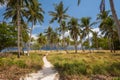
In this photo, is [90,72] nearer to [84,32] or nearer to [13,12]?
[13,12]

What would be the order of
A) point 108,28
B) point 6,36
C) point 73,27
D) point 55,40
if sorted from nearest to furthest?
1. point 6,36
2. point 108,28
3. point 73,27
4. point 55,40

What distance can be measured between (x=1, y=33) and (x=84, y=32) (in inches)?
1107

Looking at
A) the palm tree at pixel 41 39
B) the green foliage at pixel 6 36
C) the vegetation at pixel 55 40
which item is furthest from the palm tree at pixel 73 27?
the palm tree at pixel 41 39

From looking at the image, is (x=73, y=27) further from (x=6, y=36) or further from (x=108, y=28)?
(x=6, y=36)

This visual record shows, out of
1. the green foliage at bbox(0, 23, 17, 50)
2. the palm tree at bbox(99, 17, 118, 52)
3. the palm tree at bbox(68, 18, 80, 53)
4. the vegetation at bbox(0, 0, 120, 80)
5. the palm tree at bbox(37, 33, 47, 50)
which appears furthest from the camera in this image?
the palm tree at bbox(37, 33, 47, 50)

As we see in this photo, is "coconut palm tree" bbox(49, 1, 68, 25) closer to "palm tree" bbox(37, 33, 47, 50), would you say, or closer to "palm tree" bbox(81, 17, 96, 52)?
"palm tree" bbox(81, 17, 96, 52)

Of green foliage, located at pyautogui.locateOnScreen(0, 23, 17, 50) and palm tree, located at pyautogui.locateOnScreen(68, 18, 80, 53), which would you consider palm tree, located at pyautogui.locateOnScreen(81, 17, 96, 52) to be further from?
green foliage, located at pyautogui.locateOnScreen(0, 23, 17, 50)

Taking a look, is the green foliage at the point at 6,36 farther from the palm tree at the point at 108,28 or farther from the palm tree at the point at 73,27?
the palm tree at the point at 108,28

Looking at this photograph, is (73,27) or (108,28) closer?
(108,28)

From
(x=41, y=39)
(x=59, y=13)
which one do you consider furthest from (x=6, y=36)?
(x=41, y=39)

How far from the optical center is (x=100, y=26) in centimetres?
5903

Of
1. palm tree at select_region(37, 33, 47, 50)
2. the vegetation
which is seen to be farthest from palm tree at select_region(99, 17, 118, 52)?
palm tree at select_region(37, 33, 47, 50)

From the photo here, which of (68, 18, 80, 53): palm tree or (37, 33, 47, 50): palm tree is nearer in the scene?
(68, 18, 80, 53): palm tree

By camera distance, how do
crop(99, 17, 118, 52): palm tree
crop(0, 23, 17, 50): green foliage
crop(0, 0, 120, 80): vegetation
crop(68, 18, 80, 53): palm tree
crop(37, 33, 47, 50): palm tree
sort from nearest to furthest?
crop(0, 0, 120, 80): vegetation → crop(0, 23, 17, 50): green foliage → crop(99, 17, 118, 52): palm tree → crop(68, 18, 80, 53): palm tree → crop(37, 33, 47, 50): palm tree
